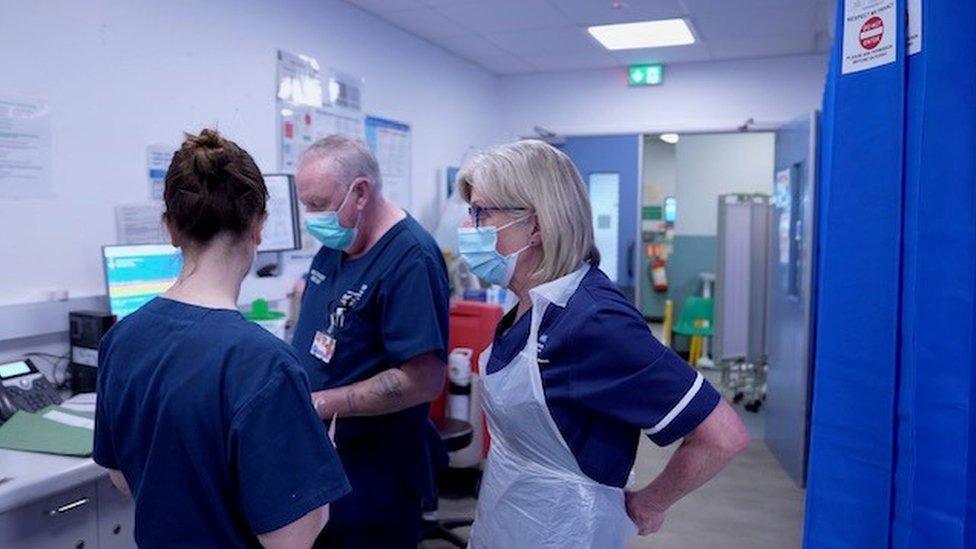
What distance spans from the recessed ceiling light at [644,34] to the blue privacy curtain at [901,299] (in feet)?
10.9

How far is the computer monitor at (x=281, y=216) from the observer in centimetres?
301

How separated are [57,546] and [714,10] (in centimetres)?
360

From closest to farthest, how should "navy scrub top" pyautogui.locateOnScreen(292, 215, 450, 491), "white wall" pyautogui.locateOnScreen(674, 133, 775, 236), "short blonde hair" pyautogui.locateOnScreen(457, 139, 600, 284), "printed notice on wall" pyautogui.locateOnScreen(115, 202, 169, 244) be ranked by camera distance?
"short blonde hair" pyautogui.locateOnScreen(457, 139, 600, 284) < "navy scrub top" pyautogui.locateOnScreen(292, 215, 450, 491) < "printed notice on wall" pyautogui.locateOnScreen(115, 202, 169, 244) < "white wall" pyautogui.locateOnScreen(674, 133, 775, 236)

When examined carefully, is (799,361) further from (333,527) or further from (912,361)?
(912,361)

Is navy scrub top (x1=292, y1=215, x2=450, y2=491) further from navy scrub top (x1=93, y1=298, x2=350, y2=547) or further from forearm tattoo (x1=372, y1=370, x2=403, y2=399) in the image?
navy scrub top (x1=93, y1=298, x2=350, y2=547)

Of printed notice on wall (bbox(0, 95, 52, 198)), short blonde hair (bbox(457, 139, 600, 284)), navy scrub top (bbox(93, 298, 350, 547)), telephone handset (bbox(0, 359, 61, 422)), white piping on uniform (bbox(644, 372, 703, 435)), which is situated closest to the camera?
navy scrub top (bbox(93, 298, 350, 547))

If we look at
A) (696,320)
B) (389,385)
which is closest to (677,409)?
(389,385)

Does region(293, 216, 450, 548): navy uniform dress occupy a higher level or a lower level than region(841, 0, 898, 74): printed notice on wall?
lower

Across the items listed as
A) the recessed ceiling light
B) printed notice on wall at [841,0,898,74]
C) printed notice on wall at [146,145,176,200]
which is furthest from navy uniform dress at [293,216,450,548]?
the recessed ceiling light

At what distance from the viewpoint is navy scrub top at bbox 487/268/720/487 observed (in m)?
1.08

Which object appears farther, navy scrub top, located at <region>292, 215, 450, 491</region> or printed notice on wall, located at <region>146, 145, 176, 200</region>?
printed notice on wall, located at <region>146, 145, 176, 200</region>

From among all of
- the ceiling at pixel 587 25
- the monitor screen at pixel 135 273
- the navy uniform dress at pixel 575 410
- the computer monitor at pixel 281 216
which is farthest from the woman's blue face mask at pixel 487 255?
the ceiling at pixel 587 25

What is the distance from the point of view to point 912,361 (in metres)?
0.86

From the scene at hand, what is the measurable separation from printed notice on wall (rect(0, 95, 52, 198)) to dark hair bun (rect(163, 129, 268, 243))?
1.41 m
